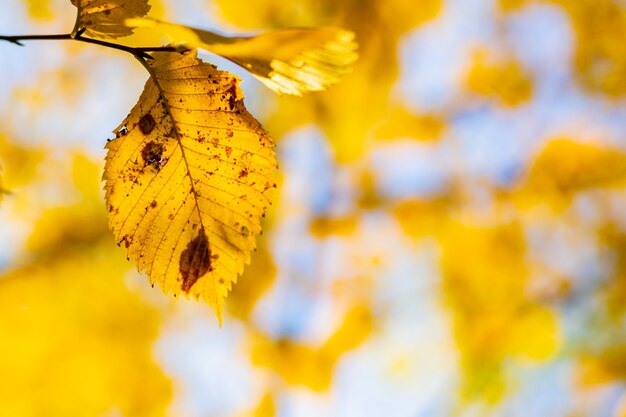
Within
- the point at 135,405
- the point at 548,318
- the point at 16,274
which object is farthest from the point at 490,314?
the point at 16,274

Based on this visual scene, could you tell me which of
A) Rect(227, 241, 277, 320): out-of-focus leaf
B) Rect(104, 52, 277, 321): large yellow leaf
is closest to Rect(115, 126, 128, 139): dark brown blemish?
Rect(104, 52, 277, 321): large yellow leaf

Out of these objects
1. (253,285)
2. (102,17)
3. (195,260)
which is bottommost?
(195,260)

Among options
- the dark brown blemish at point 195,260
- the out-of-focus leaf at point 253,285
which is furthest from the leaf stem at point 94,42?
the out-of-focus leaf at point 253,285

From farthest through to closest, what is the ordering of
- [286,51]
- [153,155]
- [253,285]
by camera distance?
[253,285]
[153,155]
[286,51]

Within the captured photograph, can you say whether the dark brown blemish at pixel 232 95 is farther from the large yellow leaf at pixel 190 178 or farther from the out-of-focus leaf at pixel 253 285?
the out-of-focus leaf at pixel 253 285

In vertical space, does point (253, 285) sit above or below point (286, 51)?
above

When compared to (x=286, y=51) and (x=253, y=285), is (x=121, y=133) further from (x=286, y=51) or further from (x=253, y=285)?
(x=253, y=285)

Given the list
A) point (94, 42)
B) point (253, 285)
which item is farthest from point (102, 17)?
point (253, 285)

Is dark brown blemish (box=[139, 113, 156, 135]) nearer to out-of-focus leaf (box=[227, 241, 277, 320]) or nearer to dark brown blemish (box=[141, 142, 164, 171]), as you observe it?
dark brown blemish (box=[141, 142, 164, 171])
